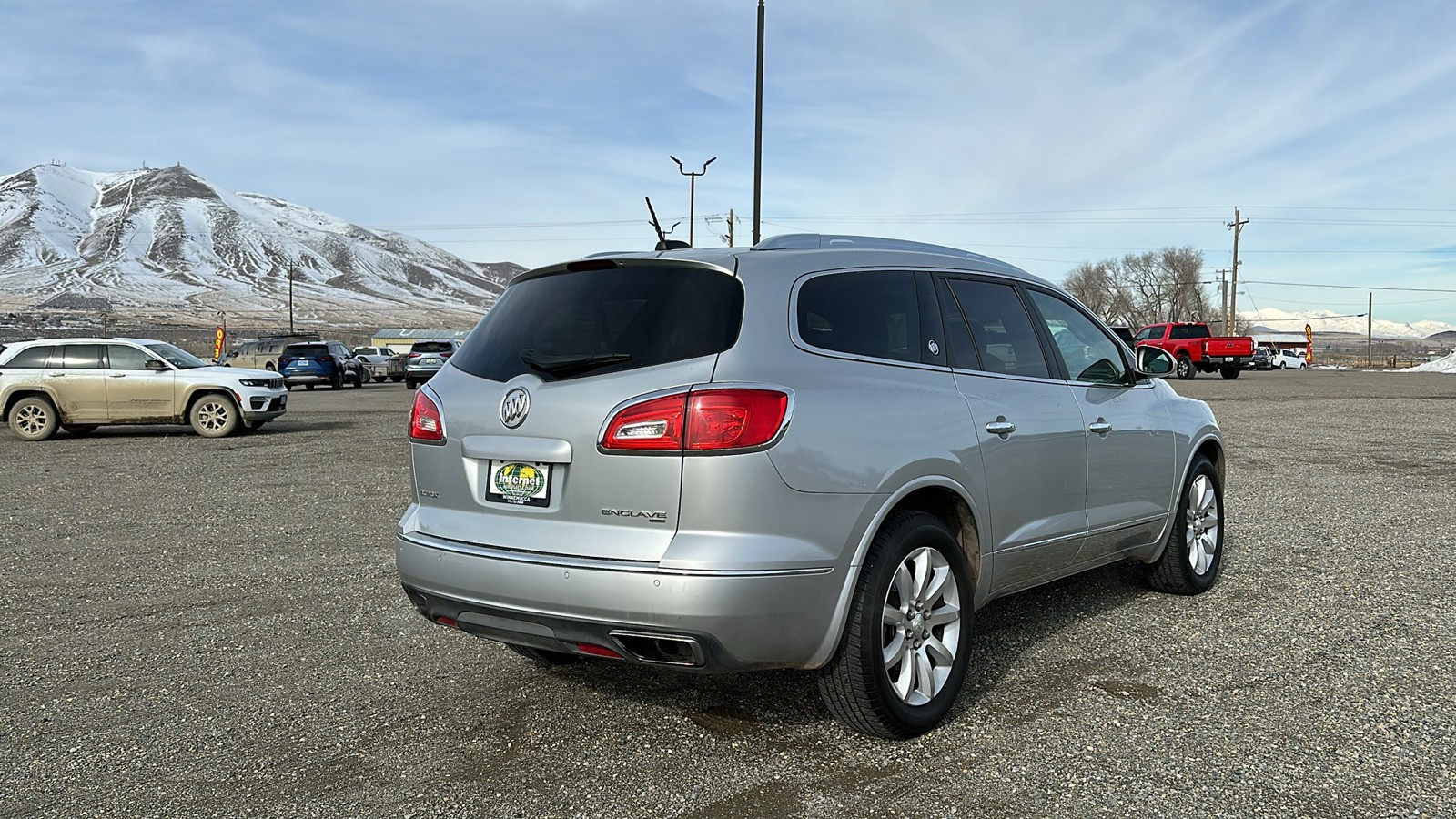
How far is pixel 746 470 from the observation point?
344 cm

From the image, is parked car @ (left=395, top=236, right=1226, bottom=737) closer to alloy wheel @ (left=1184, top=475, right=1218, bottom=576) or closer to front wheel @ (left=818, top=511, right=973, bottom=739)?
front wheel @ (left=818, top=511, right=973, bottom=739)

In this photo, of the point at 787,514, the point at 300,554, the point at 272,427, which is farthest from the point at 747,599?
the point at 272,427

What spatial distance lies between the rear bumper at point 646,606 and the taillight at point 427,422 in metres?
0.50

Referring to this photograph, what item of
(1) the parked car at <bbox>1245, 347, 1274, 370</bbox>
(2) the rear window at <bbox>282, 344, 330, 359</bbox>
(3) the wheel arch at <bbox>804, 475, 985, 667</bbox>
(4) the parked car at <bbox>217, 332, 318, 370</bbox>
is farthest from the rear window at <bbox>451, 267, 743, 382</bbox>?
(1) the parked car at <bbox>1245, 347, 1274, 370</bbox>

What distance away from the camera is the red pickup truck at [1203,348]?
1484 inches

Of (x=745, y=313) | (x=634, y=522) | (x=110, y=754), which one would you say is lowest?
(x=110, y=754)

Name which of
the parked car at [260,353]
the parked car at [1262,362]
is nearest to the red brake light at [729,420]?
the parked car at [260,353]

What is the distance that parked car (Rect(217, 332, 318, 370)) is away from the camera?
38.7m

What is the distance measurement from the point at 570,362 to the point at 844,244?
4.31 ft

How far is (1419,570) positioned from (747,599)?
17.0 ft

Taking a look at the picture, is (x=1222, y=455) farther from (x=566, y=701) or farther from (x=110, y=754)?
(x=110, y=754)

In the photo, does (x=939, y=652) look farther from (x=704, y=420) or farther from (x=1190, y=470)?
(x=1190, y=470)

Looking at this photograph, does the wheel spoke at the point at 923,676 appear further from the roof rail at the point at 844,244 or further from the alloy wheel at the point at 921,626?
the roof rail at the point at 844,244

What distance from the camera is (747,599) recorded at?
3.44m
